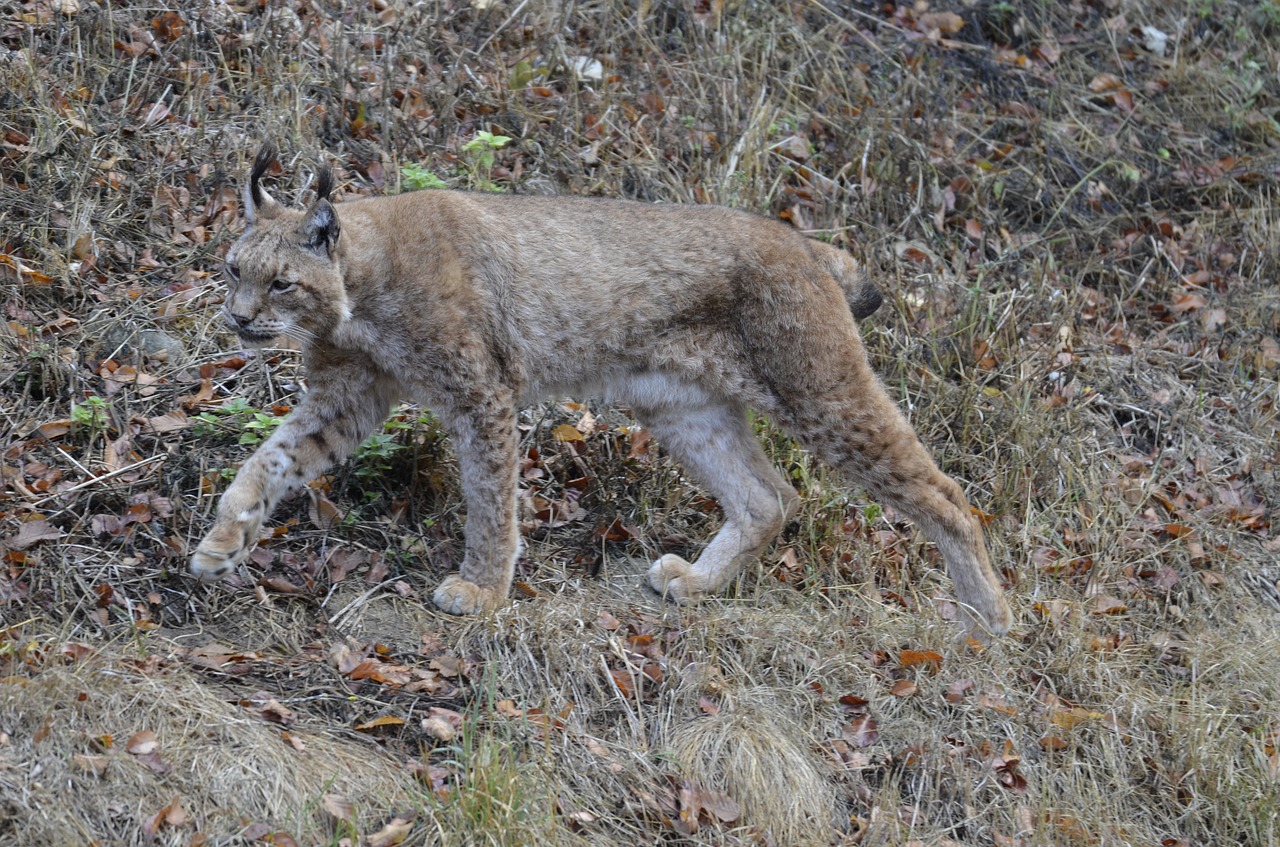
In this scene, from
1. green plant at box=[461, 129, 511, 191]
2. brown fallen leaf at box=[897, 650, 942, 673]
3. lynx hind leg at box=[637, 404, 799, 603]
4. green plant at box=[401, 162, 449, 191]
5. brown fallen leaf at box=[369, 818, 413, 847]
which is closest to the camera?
brown fallen leaf at box=[369, 818, 413, 847]

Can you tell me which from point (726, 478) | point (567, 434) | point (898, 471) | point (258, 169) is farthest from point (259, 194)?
point (898, 471)

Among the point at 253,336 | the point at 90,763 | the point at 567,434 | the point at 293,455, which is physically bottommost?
the point at 567,434

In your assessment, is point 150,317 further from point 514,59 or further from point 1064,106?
point 1064,106

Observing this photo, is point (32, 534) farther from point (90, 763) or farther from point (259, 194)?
point (259, 194)

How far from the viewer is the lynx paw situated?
5.17 meters

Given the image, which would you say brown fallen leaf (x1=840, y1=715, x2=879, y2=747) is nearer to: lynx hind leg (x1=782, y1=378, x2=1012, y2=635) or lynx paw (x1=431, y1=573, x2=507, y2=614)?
lynx hind leg (x1=782, y1=378, x2=1012, y2=635)

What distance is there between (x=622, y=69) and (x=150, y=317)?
354 cm

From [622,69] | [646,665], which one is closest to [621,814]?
[646,665]

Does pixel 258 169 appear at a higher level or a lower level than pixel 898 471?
higher

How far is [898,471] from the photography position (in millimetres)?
5730

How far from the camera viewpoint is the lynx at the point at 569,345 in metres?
5.19

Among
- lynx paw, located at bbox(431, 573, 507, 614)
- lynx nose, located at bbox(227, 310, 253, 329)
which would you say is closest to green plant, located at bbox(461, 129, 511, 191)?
lynx nose, located at bbox(227, 310, 253, 329)

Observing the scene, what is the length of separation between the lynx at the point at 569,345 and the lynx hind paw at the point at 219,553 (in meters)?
0.02

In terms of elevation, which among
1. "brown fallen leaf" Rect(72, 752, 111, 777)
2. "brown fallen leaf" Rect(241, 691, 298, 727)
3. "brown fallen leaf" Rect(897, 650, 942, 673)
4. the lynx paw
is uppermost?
"brown fallen leaf" Rect(72, 752, 111, 777)
